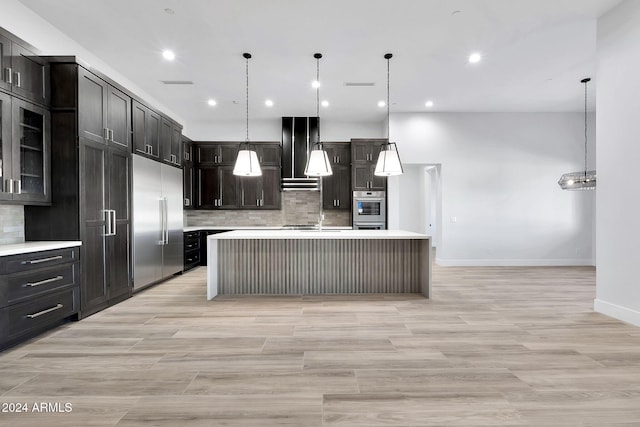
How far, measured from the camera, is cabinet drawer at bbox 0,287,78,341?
2.66 metres

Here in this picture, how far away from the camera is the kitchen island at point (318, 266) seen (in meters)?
4.50

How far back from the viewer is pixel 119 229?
4.05 m

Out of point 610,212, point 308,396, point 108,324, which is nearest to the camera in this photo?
point 308,396

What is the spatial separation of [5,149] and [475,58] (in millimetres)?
5348

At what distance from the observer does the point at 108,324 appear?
10.9 feet

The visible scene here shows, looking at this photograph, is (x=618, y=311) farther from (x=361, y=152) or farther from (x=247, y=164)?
(x=361, y=152)

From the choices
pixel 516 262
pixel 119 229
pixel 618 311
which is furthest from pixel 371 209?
pixel 119 229

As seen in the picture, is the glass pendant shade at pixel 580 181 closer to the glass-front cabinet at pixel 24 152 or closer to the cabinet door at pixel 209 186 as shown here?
the cabinet door at pixel 209 186

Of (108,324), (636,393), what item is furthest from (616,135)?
(108,324)

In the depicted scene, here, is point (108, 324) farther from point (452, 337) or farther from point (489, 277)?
point (489, 277)

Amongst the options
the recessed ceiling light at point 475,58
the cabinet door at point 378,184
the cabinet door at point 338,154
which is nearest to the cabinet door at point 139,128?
the cabinet door at point 338,154

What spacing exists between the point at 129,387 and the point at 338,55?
167 inches

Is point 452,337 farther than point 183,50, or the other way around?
point 183,50

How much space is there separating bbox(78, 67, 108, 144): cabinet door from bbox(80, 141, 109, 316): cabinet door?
0.12 meters
